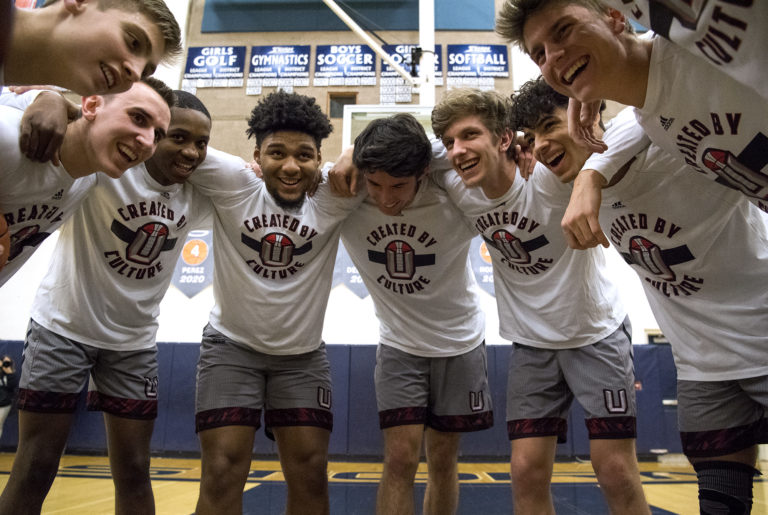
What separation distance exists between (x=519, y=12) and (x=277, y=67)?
375 inches

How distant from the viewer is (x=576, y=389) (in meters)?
2.59

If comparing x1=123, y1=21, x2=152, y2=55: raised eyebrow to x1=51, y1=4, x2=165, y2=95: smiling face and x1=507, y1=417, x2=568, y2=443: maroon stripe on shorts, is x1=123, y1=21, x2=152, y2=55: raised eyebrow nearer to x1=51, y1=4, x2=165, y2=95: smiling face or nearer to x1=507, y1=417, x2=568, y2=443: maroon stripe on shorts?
x1=51, y1=4, x2=165, y2=95: smiling face

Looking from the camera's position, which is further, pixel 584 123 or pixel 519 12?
→ pixel 584 123

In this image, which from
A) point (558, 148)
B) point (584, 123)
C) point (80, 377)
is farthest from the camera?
point (80, 377)

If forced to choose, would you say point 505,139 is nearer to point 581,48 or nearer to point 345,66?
point 581,48

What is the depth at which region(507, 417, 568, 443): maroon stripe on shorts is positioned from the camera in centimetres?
258

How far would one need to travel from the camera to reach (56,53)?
1.48 metres

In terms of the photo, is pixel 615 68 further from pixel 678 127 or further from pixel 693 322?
pixel 693 322

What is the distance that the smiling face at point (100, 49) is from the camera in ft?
4.96

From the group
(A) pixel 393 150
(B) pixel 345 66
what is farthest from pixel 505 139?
(B) pixel 345 66

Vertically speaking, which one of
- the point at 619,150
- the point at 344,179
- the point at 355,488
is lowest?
the point at 355,488

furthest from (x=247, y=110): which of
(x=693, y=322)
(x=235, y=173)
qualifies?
(x=693, y=322)

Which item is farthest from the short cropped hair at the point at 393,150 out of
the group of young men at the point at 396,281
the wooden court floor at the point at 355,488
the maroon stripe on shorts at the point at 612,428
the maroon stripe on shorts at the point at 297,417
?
the wooden court floor at the point at 355,488

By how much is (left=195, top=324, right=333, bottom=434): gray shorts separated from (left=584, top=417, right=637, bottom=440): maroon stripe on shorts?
1.26m
